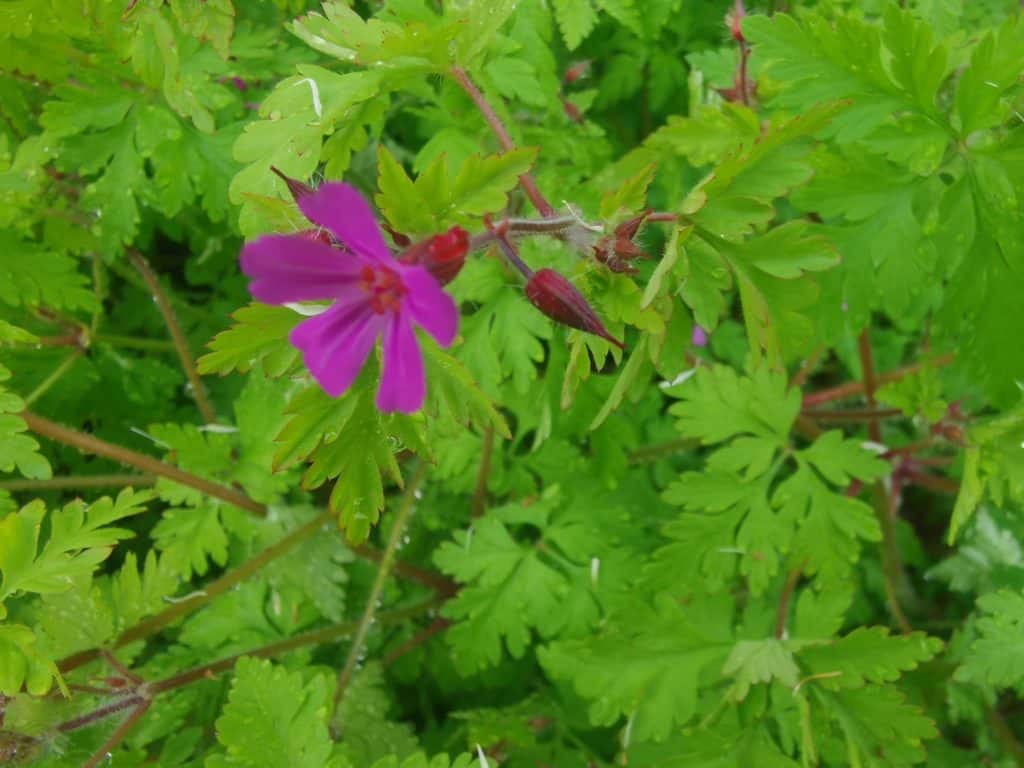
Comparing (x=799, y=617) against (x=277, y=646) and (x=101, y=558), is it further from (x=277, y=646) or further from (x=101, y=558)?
(x=101, y=558)

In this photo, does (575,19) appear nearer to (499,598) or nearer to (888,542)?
(499,598)

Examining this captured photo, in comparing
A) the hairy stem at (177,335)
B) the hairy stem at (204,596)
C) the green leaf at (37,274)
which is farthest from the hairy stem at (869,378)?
the green leaf at (37,274)

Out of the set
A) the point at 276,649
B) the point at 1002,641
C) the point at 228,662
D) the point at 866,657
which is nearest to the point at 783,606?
the point at 866,657

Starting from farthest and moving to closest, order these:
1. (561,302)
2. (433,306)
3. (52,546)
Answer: (52,546), (561,302), (433,306)

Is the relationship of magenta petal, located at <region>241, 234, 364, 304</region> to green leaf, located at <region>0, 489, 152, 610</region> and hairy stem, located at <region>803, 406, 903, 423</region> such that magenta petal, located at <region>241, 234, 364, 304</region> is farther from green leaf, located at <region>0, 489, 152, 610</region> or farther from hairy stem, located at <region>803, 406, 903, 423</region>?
hairy stem, located at <region>803, 406, 903, 423</region>

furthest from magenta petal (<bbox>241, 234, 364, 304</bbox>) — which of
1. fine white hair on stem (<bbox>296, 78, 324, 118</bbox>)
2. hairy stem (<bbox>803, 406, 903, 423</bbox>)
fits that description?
hairy stem (<bbox>803, 406, 903, 423</bbox>)

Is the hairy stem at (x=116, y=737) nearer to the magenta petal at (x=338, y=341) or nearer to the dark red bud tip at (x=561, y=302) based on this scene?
the magenta petal at (x=338, y=341)

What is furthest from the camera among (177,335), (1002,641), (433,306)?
(177,335)
